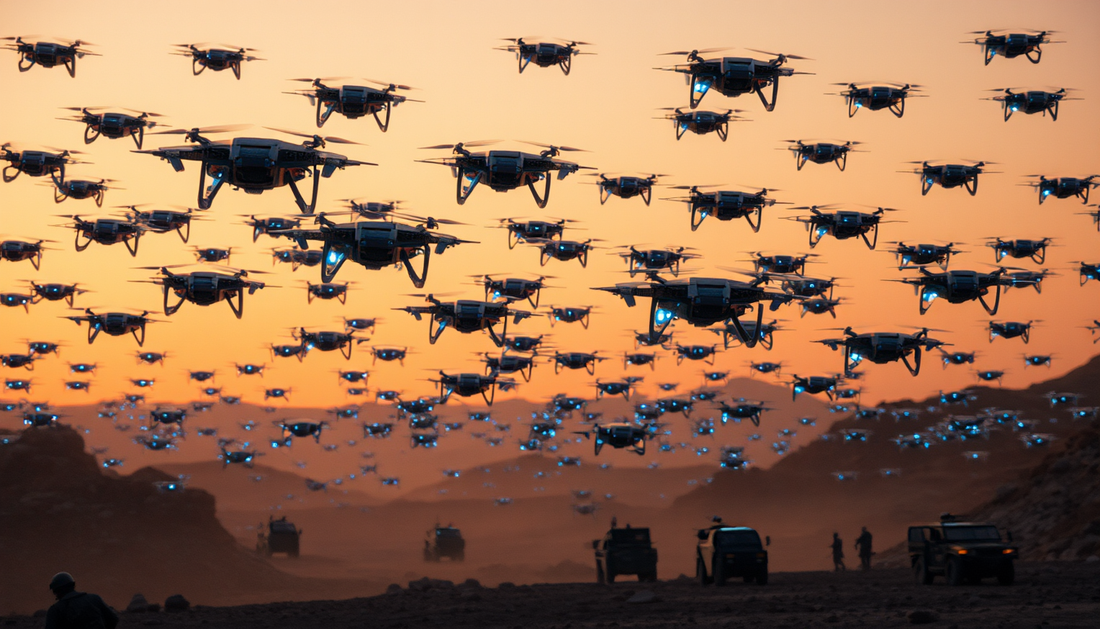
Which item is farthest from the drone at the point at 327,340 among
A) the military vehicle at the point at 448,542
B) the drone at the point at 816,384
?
the military vehicle at the point at 448,542

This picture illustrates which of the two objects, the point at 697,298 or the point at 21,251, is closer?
the point at 697,298

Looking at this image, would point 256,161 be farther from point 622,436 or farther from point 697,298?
point 622,436

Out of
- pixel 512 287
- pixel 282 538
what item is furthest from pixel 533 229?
pixel 282 538

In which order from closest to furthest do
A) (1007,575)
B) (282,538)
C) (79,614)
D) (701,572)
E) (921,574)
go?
(79,614) → (1007,575) → (921,574) → (701,572) → (282,538)

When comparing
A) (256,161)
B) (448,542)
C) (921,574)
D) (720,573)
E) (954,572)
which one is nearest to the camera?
(256,161)

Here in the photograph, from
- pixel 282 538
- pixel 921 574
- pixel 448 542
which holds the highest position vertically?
pixel 282 538

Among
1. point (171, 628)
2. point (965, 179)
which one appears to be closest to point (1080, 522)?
point (965, 179)

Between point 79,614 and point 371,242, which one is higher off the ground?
point 371,242

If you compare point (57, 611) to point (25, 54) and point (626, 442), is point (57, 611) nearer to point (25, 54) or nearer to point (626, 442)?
point (25, 54)
